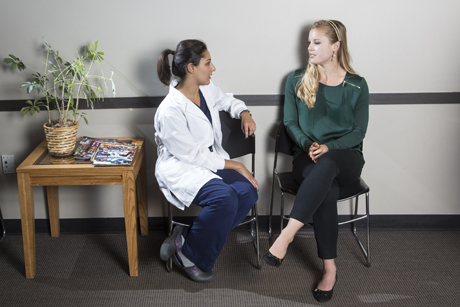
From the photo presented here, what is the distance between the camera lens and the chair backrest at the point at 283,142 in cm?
277

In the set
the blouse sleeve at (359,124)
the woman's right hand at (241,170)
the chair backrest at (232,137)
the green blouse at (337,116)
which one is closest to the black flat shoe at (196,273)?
the woman's right hand at (241,170)

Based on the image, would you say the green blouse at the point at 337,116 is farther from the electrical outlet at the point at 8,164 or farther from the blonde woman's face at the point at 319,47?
the electrical outlet at the point at 8,164

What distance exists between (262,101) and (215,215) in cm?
89

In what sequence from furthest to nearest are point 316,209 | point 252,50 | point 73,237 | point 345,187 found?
1. point 73,237
2. point 252,50
3. point 345,187
4. point 316,209

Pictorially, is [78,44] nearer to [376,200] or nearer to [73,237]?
[73,237]

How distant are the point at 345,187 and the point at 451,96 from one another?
3.31 feet

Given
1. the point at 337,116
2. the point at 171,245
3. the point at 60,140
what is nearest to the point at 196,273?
the point at 171,245

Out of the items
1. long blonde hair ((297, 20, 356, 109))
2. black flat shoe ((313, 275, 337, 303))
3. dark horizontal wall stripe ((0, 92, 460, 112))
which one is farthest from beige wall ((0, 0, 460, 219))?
black flat shoe ((313, 275, 337, 303))

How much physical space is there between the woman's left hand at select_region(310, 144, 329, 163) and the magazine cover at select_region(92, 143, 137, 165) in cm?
102

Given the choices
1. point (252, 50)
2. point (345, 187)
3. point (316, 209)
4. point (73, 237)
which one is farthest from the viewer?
point (73, 237)

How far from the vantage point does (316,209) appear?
2.36 metres

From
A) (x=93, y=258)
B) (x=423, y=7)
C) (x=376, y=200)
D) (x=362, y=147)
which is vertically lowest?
(x=93, y=258)

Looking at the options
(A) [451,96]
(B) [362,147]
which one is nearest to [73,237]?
(B) [362,147]

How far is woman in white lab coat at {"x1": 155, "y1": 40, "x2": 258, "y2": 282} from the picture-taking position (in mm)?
2389
